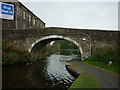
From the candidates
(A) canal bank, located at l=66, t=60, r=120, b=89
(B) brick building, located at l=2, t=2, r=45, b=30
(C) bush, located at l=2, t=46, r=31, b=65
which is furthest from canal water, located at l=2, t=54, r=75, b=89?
(B) brick building, located at l=2, t=2, r=45, b=30

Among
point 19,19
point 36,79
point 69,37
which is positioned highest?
point 19,19

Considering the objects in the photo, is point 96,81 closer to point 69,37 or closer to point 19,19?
point 69,37

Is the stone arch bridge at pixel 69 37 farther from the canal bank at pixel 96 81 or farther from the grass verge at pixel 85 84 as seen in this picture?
the grass verge at pixel 85 84

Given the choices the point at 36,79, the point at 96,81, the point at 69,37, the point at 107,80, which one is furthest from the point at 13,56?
the point at 107,80

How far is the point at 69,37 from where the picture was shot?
18.3 m

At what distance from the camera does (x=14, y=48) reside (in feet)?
58.9

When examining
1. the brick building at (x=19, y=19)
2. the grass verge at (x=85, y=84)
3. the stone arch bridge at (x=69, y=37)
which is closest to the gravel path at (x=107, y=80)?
the grass verge at (x=85, y=84)

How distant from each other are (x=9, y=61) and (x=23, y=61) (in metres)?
2.20

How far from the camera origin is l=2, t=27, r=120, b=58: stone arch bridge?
17.4m

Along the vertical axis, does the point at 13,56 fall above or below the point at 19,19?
below

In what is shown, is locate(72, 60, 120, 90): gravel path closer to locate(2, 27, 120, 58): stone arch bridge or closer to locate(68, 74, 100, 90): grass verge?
locate(68, 74, 100, 90): grass verge

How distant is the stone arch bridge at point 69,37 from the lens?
17.4 meters

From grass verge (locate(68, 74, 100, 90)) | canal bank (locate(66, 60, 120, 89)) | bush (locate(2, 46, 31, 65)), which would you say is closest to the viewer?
grass verge (locate(68, 74, 100, 90))

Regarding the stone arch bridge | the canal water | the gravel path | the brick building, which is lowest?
the canal water
